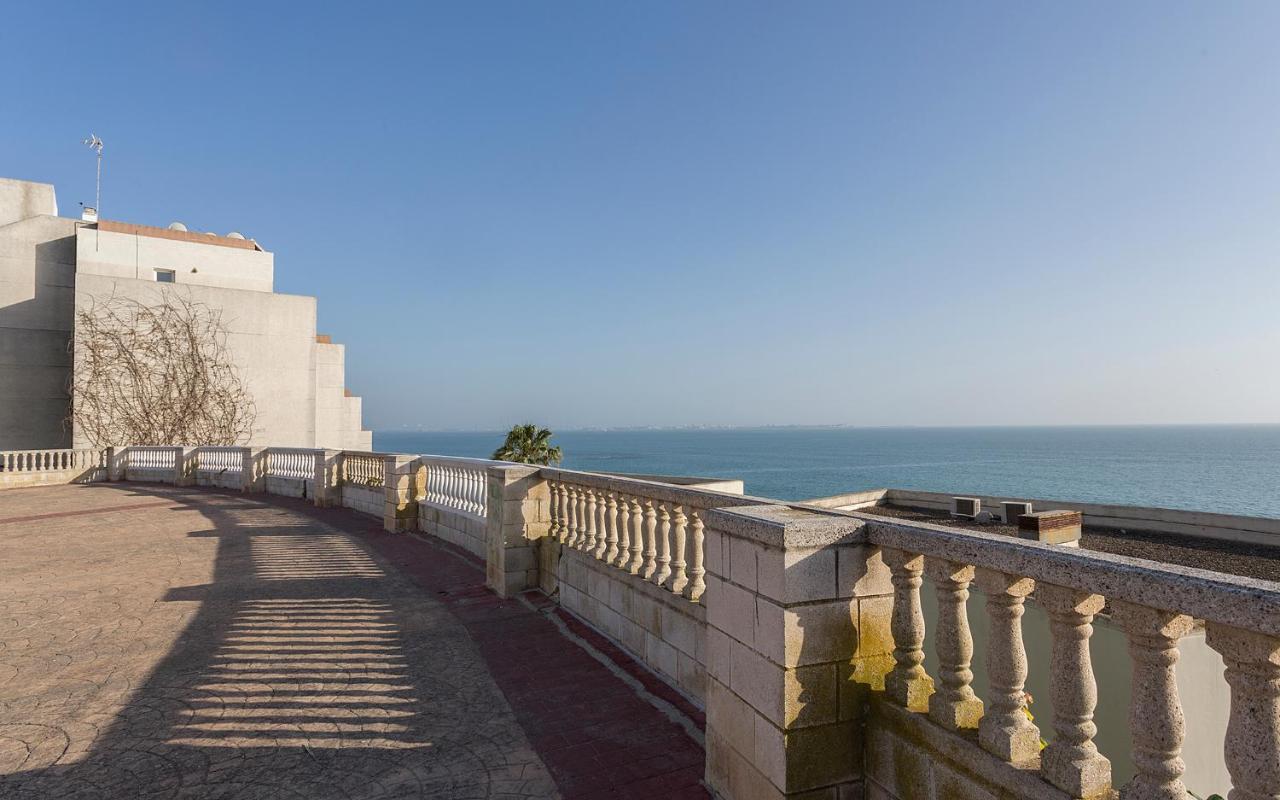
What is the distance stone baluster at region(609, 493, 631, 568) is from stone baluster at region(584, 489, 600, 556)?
0.49m

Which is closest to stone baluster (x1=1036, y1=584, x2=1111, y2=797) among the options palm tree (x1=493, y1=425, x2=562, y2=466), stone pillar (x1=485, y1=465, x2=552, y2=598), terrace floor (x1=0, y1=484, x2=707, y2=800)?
terrace floor (x1=0, y1=484, x2=707, y2=800)

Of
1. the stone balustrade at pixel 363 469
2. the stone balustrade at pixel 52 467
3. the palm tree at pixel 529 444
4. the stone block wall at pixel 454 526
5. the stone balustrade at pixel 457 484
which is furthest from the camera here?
the palm tree at pixel 529 444

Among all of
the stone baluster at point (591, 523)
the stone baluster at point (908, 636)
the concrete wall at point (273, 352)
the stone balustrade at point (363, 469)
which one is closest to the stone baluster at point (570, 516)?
the stone baluster at point (591, 523)

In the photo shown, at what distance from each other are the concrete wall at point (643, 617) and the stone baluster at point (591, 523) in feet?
0.46

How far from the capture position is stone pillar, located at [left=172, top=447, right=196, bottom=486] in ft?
75.4

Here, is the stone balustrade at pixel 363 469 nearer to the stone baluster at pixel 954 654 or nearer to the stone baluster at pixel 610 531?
the stone baluster at pixel 610 531

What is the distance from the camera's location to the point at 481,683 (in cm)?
562

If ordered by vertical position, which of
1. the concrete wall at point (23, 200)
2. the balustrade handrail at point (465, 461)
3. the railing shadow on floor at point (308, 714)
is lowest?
the railing shadow on floor at point (308, 714)

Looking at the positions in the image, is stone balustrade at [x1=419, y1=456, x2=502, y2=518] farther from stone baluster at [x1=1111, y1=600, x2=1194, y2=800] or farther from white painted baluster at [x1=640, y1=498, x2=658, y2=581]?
stone baluster at [x1=1111, y1=600, x2=1194, y2=800]

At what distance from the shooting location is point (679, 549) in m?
5.65

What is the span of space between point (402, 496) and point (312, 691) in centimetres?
815

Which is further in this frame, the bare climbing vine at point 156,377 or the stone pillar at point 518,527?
the bare climbing vine at point 156,377

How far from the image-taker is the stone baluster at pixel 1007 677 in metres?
2.69

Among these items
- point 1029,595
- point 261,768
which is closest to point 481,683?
point 261,768
